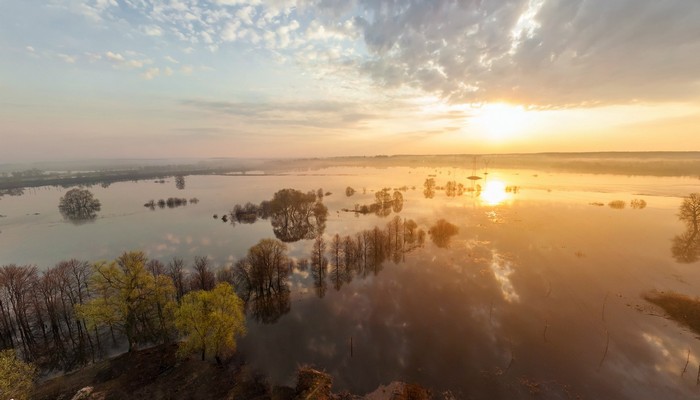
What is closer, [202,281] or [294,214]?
[202,281]

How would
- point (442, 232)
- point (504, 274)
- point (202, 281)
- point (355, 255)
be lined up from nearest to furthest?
point (202, 281) < point (504, 274) < point (355, 255) < point (442, 232)

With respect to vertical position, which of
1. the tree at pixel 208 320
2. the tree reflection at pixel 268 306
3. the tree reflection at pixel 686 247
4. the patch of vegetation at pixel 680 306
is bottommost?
the tree reflection at pixel 268 306

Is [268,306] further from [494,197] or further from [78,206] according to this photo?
[494,197]

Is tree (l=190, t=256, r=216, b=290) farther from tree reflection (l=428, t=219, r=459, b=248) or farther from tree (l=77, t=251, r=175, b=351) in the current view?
tree reflection (l=428, t=219, r=459, b=248)

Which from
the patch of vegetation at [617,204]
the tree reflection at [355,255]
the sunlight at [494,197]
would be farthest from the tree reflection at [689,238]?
the tree reflection at [355,255]

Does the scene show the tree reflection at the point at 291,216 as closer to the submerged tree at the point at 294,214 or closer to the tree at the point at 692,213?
the submerged tree at the point at 294,214

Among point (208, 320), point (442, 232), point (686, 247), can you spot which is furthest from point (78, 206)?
point (686, 247)
